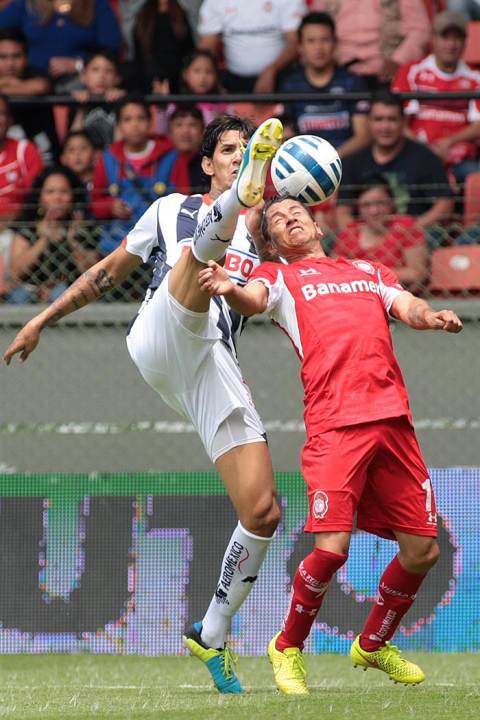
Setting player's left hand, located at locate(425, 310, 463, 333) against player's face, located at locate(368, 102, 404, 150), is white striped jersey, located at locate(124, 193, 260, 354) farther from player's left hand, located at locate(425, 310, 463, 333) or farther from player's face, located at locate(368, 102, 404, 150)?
player's face, located at locate(368, 102, 404, 150)

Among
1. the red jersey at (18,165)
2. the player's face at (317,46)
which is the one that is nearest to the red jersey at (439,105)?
the player's face at (317,46)

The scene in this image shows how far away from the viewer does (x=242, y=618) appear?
852 centimetres

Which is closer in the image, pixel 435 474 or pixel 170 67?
pixel 435 474

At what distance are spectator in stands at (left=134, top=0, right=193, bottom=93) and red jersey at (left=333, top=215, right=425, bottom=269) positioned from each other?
10.0ft

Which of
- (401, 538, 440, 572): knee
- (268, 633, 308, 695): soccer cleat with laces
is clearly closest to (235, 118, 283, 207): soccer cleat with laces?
(401, 538, 440, 572): knee

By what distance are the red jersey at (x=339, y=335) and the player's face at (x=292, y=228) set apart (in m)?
0.09

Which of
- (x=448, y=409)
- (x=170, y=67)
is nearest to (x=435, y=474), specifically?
(x=448, y=409)

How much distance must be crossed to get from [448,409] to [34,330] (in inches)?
157

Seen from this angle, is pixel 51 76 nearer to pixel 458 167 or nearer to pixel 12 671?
pixel 458 167

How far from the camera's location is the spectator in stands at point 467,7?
11766mm

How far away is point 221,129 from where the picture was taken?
6.11 m

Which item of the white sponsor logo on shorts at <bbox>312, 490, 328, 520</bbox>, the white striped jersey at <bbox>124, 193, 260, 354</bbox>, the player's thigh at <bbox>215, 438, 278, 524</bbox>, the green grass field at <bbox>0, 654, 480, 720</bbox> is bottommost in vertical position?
the green grass field at <bbox>0, 654, 480, 720</bbox>

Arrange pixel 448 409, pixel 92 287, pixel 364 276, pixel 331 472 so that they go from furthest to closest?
pixel 448 409 < pixel 92 287 < pixel 364 276 < pixel 331 472

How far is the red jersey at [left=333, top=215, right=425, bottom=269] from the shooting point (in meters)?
9.30
